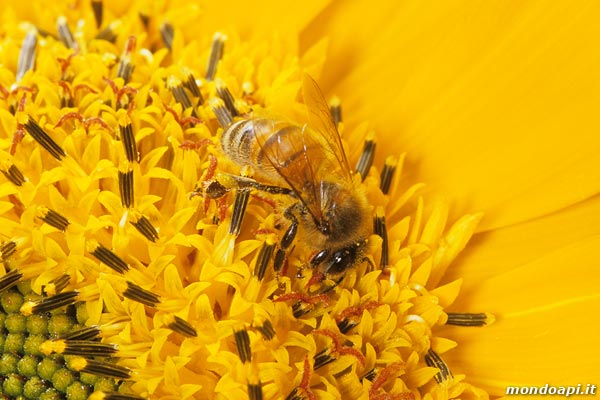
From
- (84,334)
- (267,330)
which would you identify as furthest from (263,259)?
(84,334)

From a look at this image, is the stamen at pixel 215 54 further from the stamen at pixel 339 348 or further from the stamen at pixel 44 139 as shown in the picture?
the stamen at pixel 339 348

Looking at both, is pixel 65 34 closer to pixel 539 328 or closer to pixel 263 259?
pixel 263 259

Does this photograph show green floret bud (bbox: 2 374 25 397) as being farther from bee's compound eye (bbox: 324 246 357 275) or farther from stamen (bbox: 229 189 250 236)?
bee's compound eye (bbox: 324 246 357 275)

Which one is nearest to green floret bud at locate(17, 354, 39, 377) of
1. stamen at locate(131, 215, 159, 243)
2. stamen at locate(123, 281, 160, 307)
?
stamen at locate(123, 281, 160, 307)

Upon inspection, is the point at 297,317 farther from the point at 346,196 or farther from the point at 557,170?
the point at 557,170

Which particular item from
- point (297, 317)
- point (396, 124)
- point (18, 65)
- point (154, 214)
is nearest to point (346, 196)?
point (297, 317)

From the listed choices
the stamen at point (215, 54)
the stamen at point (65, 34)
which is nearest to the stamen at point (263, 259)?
the stamen at point (215, 54)
